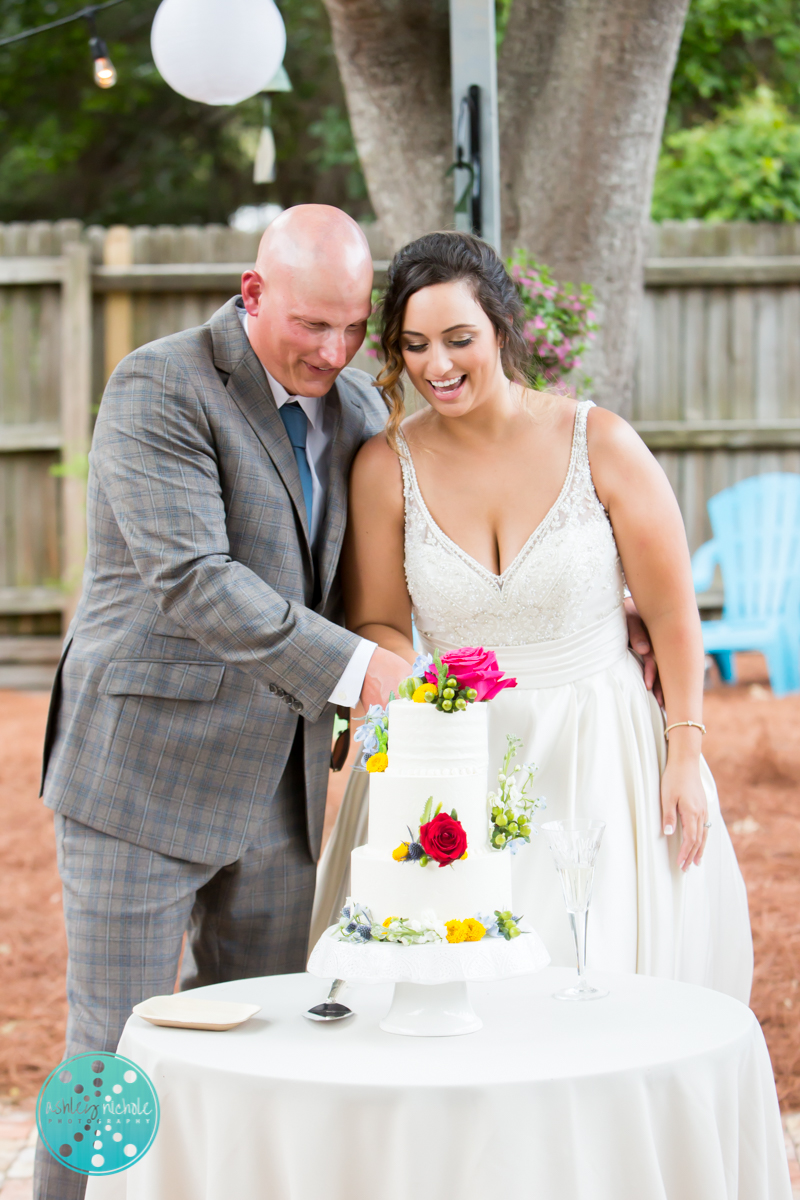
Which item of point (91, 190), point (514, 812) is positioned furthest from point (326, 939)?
point (91, 190)

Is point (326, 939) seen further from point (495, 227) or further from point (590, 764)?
point (495, 227)

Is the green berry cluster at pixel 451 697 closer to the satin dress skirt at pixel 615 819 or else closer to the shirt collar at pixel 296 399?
the satin dress skirt at pixel 615 819

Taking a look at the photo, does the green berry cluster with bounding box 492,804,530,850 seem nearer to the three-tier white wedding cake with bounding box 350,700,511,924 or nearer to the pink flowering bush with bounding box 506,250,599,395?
the three-tier white wedding cake with bounding box 350,700,511,924

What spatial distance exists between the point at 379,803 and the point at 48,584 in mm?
5877

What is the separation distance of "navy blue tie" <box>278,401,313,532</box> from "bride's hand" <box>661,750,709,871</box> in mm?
840

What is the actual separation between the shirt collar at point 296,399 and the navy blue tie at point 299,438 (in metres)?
0.01

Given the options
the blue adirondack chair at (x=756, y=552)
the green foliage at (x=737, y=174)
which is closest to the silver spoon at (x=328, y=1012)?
the blue adirondack chair at (x=756, y=552)

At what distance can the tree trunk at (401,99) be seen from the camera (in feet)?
12.8

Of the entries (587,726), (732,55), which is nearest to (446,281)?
(587,726)

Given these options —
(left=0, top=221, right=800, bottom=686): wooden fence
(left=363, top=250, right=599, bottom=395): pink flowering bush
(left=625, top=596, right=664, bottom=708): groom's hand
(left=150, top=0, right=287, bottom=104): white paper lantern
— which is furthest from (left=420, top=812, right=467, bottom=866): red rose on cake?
(left=0, top=221, right=800, bottom=686): wooden fence

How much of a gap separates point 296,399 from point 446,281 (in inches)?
14.8

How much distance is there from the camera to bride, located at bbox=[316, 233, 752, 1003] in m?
2.21

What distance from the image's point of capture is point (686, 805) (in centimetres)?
220

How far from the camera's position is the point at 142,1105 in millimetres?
1548
